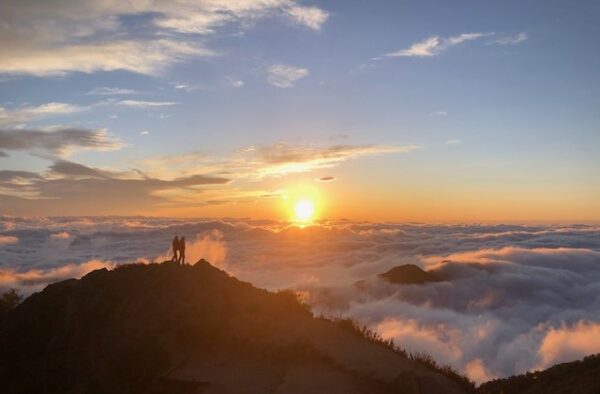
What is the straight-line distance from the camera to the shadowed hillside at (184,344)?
1513cm

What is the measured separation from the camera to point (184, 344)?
18000 millimetres

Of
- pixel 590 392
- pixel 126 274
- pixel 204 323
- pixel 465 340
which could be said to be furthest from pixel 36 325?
pixel 465 340

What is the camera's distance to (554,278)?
189m

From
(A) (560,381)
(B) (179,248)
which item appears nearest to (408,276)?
(A) (560,381)

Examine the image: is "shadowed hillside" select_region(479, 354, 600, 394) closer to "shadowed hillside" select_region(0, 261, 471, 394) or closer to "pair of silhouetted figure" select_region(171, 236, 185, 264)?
"shadowed hillside" select_region(0, 261, 471, 394)

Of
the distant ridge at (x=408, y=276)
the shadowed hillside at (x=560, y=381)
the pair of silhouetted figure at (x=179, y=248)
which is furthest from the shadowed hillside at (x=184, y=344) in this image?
the distant ridge at (x=408, y=276)

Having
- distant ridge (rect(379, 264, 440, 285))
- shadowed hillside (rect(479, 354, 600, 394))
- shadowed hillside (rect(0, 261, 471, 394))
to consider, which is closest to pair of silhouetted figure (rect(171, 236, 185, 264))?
shadowed hillside (rect(0, 261, 471, 394))

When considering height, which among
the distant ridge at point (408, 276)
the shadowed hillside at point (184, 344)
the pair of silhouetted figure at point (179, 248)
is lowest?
the distant ridge at point (408, 276)

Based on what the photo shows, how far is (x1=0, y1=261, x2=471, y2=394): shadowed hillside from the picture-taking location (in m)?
15.1

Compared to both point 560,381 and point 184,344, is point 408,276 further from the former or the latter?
point 184,344

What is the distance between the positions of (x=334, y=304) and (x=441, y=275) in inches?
2285

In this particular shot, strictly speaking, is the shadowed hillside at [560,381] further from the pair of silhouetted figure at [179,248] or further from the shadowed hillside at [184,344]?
the pair of silhouetted figure at [179,248]

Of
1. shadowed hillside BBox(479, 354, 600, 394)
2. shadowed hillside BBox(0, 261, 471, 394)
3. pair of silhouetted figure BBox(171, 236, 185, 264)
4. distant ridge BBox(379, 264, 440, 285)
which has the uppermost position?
pair of silhouetted figure BBox(171, 236, 185, 264)

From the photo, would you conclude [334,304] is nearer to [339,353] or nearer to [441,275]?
[441,275]
